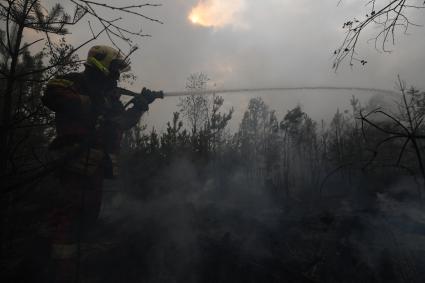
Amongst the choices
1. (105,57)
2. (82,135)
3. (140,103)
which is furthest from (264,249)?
(105,57)

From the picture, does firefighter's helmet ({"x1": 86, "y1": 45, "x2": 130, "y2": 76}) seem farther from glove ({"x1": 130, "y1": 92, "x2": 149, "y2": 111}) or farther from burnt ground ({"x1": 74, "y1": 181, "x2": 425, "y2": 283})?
burnt ground ({"x1": 74, "y1": 181, "x2": 425, "y2": 283})

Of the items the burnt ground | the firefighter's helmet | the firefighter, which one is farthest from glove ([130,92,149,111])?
the burnt ground

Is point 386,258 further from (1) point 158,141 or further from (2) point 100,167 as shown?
(1) point 158,141

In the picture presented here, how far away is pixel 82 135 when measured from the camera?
4.12 m

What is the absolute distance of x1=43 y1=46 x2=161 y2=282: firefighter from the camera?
4.08m

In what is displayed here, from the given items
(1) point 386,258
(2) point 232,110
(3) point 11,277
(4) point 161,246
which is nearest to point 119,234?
(4) point 161,246

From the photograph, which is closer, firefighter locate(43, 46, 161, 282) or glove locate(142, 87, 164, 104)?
firefighter locate(43, 46, 161, 282)

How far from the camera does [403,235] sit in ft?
20.5

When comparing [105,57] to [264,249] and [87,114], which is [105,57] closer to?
[87,114]

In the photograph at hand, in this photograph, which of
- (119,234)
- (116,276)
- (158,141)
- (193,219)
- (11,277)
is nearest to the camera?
(11,277)

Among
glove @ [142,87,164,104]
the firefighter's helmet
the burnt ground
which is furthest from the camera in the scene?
glove @ [142,87,164,104]

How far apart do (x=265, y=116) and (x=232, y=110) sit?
15540 millimetres

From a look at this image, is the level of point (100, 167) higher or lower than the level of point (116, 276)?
higher

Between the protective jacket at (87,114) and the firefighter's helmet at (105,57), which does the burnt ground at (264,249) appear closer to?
the protective jacket at (87,114)
